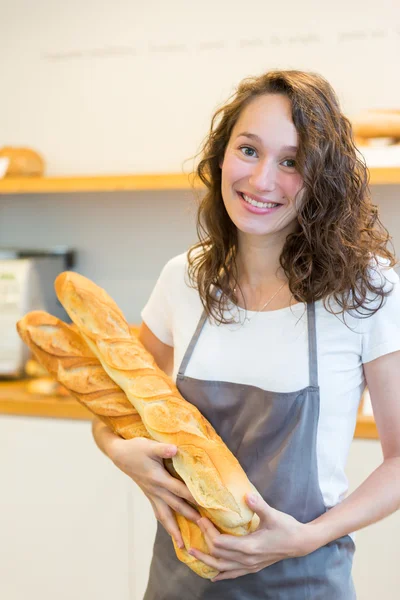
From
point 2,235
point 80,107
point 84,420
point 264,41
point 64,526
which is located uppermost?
point 264,41

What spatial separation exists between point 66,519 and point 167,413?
116 cm

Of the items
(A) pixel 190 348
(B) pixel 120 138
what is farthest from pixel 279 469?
(B) pixel 120 138

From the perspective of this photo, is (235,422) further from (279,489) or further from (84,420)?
(84,420)

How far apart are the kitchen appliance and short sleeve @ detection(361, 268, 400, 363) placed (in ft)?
4.64

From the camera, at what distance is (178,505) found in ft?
3.78

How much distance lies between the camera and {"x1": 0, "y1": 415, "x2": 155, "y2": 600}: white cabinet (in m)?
2.14

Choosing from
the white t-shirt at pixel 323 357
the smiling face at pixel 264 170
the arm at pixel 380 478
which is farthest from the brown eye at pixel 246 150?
the arm at pixel 380 478

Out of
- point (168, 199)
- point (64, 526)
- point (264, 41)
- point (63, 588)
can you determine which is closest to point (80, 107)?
point (168, 199)

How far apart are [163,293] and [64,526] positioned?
109 centimetres

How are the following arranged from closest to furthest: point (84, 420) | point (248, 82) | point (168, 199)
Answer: point (248, 82), point (84, 420), point (168, 199)

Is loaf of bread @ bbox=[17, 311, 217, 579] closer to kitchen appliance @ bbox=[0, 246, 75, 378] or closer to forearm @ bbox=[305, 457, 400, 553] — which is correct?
forearm @ bbox=[305, 457, 400, 553]

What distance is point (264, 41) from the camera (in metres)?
2.40

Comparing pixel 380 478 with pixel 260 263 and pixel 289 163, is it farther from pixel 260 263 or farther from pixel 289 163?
pixel 289 163

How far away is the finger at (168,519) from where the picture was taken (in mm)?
1156
